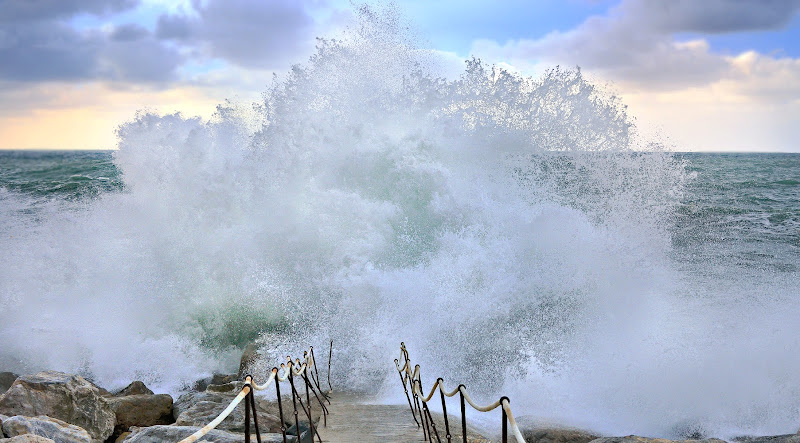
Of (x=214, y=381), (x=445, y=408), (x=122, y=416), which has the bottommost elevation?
(x=214, y=381)

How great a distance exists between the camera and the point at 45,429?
410cm

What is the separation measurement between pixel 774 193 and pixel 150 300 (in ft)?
78.0

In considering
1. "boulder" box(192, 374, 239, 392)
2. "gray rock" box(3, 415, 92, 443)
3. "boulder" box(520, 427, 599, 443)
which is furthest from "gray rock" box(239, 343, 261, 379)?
"boulder" box(520, 427, 599, 443)

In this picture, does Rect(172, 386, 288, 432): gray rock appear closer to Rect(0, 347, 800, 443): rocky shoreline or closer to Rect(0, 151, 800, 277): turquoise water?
Rect(0, 347, 800, 443): rocky shoreline

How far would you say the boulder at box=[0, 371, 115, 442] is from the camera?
480 centimetres

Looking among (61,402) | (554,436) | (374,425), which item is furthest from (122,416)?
(554,436)

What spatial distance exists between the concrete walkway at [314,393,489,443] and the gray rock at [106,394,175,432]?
171 centimetres

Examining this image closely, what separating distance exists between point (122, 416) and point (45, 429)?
1539mm

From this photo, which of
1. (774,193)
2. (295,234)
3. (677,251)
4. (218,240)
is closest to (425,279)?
(295,234)

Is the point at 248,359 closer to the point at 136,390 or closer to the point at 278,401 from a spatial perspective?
the point at 136,390

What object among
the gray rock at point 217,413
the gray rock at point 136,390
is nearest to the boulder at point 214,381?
the gray rock at point 136,390

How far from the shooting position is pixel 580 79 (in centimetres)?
1054

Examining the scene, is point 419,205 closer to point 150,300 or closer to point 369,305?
point 369,305

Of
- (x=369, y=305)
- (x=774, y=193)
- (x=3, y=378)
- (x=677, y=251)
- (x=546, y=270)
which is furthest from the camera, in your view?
(x=774, y=193)
